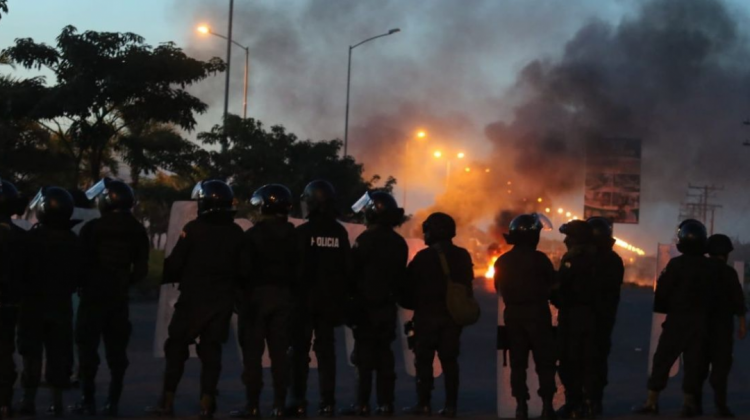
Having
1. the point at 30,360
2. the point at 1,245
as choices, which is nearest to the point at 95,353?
the point at 30,360

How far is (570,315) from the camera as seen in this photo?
1045 centimetres

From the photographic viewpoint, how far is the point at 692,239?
10.8 meters

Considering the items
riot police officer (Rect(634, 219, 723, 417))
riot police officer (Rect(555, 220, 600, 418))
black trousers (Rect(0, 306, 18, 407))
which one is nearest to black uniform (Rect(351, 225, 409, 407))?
riot police officer (Rect(555, 220, 600, 418))

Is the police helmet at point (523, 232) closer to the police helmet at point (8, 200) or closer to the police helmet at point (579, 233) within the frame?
the police helmet at point (579, 233)

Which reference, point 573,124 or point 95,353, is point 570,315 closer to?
point 95,353

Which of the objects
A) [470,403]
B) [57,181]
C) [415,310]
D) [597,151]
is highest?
[597,151]

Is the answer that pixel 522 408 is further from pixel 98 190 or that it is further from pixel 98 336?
pixel 98 190

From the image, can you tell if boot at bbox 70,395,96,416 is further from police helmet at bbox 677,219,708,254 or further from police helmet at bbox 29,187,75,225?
police helmet at bbox 677,219,708,254

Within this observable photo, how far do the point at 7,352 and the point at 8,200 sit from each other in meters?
1.22

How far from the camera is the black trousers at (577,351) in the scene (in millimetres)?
10414

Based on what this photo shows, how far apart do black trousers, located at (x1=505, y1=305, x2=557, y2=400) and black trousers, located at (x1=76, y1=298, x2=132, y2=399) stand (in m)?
3.13

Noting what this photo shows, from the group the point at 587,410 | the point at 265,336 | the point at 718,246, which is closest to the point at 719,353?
the point at 718,246

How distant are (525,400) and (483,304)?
24.2m

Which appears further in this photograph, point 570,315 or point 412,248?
point 412,248
